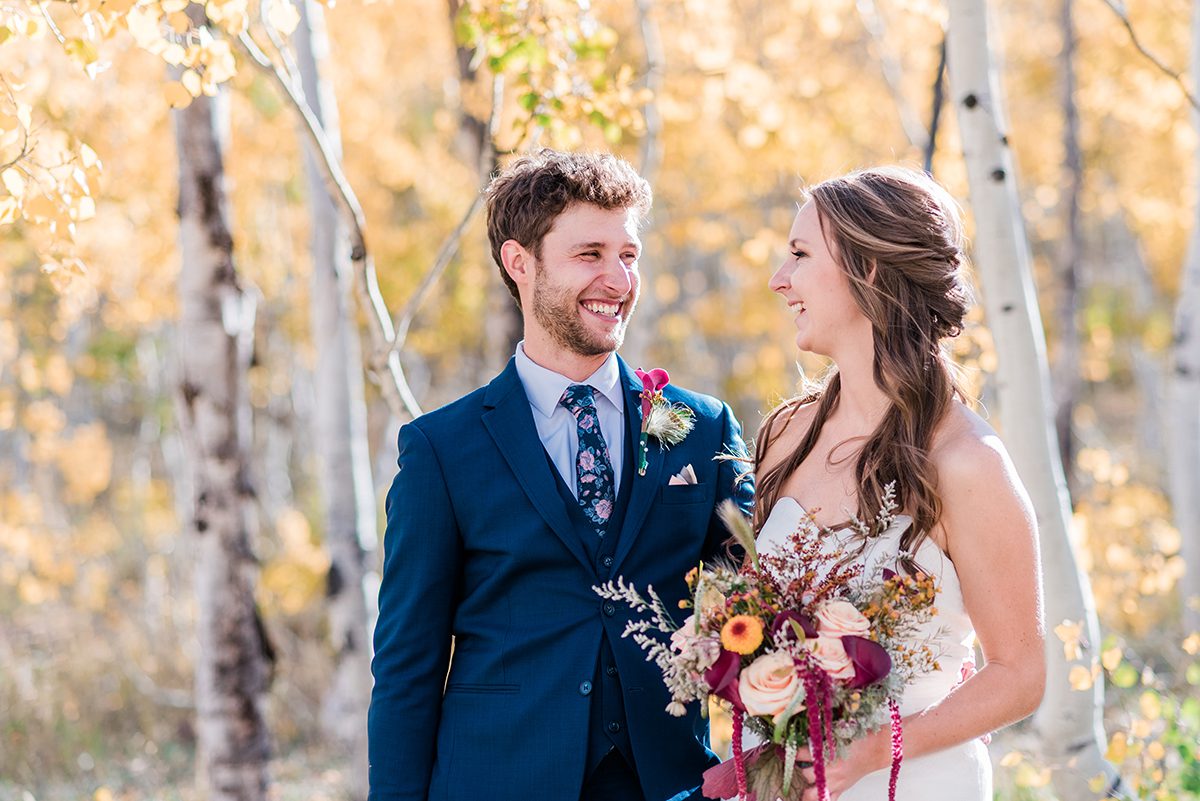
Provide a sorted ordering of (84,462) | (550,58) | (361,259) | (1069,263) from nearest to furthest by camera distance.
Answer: (361,259), (550,58), (1069,263), (84,462)

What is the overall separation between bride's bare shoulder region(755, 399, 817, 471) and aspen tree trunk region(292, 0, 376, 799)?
308 cm

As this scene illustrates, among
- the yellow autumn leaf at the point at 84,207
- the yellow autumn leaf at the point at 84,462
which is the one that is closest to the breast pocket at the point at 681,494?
the yellow autumn leaf at the point at 84,207

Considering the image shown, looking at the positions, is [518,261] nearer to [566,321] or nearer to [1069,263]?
[566,321]

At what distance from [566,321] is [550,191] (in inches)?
10.8

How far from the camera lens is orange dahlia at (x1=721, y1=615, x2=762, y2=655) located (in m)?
1.98

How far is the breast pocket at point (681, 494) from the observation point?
250 cm

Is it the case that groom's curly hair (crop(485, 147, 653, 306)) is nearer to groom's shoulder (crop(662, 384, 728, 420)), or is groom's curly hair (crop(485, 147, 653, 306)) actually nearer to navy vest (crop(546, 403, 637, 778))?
groom's shoulder (crop(662, 384, 728, 420))

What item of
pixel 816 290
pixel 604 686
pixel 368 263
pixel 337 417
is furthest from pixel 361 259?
pixel 337 417

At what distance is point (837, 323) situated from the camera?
2553 millimetres

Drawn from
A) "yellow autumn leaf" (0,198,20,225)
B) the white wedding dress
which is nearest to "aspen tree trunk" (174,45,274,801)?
"yellow autumn leaf" (0,198,20,225)

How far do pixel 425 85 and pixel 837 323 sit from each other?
1509 cm

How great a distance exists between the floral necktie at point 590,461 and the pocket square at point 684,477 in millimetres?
126

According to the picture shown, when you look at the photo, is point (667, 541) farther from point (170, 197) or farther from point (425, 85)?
point (425, 85)

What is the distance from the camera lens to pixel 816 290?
2525 millimetres
